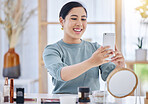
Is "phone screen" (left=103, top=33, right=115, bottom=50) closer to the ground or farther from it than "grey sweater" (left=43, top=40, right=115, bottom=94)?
farther from it

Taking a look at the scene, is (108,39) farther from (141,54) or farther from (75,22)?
(141,54)

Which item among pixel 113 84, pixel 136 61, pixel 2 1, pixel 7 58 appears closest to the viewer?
pixel 113 84

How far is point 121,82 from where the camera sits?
1.48m

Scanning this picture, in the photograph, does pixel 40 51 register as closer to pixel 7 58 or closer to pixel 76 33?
pixel 7 58

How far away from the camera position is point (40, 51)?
3324 mm

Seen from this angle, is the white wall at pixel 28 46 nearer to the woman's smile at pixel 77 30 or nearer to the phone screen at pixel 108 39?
the woman's smile at pixel 77 30

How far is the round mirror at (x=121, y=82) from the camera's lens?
1.45 metres

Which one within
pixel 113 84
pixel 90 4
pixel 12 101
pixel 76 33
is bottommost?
pixel 12 101

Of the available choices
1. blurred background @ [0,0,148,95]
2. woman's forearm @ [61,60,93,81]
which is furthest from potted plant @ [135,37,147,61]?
woman's forearm @ [61,60,93,81]

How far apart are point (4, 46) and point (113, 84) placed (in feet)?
9.07

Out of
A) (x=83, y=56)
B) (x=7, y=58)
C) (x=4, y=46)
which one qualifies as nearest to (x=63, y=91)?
(x=83, y=56)

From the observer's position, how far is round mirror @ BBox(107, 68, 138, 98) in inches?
56.9

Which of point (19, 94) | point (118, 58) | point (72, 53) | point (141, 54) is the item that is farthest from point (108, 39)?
point (141, 54)

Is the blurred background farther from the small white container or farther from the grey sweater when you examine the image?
the small white container
